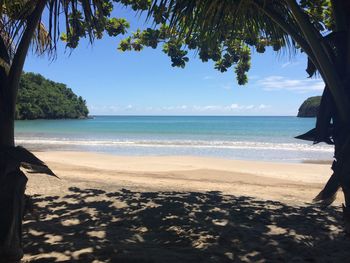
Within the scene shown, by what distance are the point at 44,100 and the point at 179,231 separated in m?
92.2

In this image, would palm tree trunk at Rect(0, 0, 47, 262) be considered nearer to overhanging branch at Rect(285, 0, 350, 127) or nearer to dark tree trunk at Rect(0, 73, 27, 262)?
dark tree trunk at Rect(0, 73, 27, 262)

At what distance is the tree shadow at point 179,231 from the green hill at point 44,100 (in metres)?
77.7

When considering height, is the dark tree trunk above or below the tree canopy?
below

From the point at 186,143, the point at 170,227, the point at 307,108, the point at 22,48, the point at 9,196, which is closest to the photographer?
the point at 9,196

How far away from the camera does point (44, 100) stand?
92188mm

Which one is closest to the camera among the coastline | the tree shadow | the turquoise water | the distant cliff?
the tree shadow

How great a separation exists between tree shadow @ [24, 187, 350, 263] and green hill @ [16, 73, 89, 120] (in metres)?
77.7

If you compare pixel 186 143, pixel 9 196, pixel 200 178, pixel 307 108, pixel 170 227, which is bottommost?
pixel 186 143

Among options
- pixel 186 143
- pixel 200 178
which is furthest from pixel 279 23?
pixel 186 143

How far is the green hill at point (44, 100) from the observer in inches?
3285

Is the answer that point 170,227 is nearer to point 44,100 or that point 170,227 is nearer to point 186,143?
point 186,143

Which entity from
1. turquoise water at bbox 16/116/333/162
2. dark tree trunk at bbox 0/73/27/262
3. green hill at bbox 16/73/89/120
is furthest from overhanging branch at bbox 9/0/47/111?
green hill at bbox 16/73/89/120

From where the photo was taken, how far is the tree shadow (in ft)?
13.6

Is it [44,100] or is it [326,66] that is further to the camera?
[44,100]
